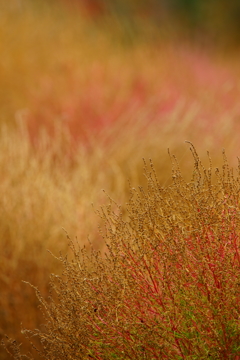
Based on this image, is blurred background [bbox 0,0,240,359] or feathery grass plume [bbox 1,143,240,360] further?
blurred background [bbox 0,0,240,359]

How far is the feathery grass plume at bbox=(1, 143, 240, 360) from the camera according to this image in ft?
6.97

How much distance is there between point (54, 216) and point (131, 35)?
5923 millimetres

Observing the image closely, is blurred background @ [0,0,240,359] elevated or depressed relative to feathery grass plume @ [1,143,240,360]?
elevated

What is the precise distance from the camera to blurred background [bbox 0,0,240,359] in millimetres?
3975

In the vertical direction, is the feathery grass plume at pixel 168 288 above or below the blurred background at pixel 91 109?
below

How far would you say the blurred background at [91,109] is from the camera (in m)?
3.97

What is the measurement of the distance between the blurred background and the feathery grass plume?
147 cm

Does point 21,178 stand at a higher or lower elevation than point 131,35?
lower

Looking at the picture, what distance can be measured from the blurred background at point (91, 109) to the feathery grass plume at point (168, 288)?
1469 mm

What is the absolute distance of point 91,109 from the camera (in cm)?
657

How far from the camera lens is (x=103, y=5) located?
32.8ft

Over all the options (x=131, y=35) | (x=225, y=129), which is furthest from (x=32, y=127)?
(x=131, y=35)

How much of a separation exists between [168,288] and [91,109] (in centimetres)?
459

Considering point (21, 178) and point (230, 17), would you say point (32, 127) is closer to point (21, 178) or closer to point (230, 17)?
point (21, 178)
